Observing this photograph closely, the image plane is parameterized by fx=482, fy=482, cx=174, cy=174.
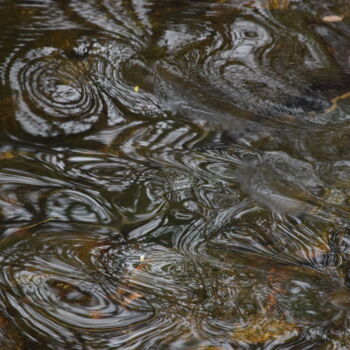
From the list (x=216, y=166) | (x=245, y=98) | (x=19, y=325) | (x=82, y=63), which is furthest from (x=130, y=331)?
(x=82, y=63)

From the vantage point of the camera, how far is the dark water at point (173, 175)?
217 centimetres

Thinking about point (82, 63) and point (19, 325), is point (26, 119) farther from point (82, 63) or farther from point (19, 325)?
point (19, 325)

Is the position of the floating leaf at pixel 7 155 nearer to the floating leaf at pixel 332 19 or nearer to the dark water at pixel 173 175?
the dark water at pixel 173 175

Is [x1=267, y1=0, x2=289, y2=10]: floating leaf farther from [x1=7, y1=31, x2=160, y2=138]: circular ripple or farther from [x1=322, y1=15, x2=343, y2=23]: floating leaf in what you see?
[x1=7, y1=31, x2=160, y2=138]: circular ripple

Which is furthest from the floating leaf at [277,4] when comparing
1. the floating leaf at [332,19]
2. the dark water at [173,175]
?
the floating leaf at [332,19]

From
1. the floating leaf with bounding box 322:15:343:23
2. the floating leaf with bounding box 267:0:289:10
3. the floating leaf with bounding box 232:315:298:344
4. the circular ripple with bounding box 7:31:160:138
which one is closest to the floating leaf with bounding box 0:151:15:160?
the circular ripple with bounding box 7:31:160:138

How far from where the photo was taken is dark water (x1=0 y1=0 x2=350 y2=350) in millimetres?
2172

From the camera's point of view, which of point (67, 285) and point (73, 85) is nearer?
point (67, 285)

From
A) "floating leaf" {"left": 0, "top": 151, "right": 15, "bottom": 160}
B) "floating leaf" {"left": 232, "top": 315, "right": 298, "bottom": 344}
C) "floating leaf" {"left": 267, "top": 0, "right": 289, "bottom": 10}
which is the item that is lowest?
"floating leaf" {"left": 232, "top": 315, "right": 298, "bottom": 344}

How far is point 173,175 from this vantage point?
9.35ft

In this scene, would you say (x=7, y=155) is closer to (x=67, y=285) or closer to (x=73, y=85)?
(x=73, y=85)

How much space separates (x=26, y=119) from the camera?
3105 mm

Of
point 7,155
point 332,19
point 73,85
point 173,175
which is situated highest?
point 332,19

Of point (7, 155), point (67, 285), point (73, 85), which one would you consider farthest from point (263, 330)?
point (73, 85)
